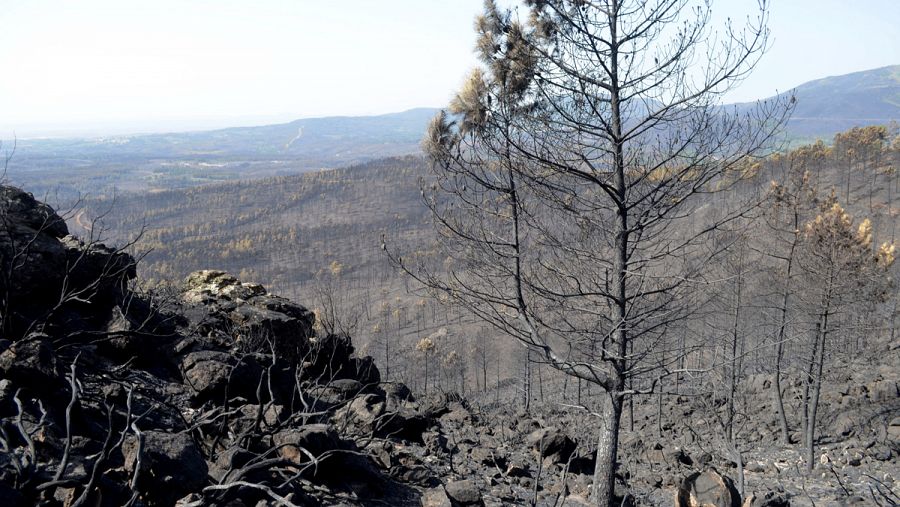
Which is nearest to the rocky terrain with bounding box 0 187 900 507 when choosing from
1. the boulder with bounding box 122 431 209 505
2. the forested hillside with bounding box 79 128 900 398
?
the boulder with bounding box 122 431 209 505

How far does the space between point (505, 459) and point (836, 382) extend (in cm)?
1690

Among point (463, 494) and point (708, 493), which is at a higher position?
point (463, 494)

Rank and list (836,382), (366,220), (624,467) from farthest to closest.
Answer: (366,220)
(836,382)
(624,467)

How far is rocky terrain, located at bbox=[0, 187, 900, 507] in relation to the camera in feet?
11.4

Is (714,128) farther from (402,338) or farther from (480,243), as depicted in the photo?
(402,338)

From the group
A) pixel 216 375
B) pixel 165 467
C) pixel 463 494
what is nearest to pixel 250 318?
pixel 216 375

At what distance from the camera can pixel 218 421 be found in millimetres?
5246

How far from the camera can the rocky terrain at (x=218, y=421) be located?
11.4ft

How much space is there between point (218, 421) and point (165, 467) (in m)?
1.84

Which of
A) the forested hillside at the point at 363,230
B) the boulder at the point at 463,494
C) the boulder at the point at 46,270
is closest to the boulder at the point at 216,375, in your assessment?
the boulder at the point at 46,270

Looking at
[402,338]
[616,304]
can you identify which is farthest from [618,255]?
[402,338]

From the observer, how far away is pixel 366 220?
456 ft

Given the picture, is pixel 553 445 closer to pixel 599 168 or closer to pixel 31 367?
pixel 599 168

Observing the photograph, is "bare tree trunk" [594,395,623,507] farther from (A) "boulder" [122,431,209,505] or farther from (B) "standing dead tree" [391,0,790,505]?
(A) "boulder" [122,431,209,505]
